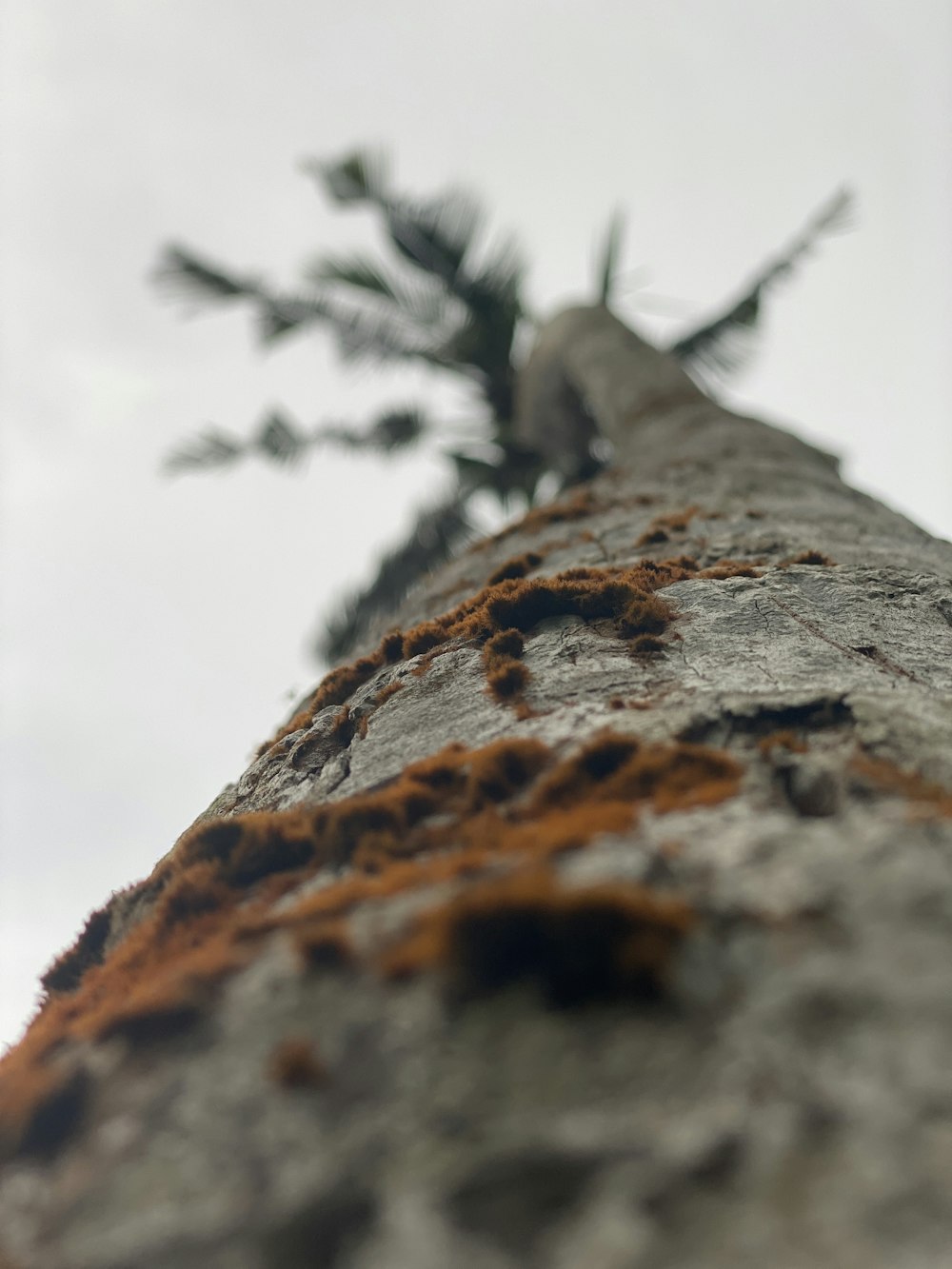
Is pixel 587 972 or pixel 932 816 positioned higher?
pixel 932 816

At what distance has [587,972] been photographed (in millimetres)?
894

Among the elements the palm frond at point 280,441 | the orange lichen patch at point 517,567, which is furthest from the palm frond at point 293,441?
the orange lichen patch at point 517,567

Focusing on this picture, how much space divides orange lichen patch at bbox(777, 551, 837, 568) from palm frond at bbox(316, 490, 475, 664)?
13.5 feet

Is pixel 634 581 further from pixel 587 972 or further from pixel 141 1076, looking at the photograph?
pixel 141 1076

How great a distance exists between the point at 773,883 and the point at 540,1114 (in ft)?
1.17

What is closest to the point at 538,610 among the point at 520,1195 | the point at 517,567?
the point at 517,567

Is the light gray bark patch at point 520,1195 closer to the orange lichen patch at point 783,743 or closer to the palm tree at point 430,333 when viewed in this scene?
the orange lichen patch at point 783,743

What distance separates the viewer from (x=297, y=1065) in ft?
2.89

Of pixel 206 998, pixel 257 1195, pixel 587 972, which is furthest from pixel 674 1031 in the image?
pixel 206 998

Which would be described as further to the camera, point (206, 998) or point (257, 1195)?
point (206, 998)

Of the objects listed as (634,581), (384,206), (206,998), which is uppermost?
(384,206)

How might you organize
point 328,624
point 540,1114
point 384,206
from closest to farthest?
1. point 540,1114
2. point 384,206
3. point 328,624

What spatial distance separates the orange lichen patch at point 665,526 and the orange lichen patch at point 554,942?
1.64 meters

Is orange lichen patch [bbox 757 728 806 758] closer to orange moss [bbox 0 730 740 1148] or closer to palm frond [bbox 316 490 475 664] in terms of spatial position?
orange moss [bbox 0 730 740 1148]
